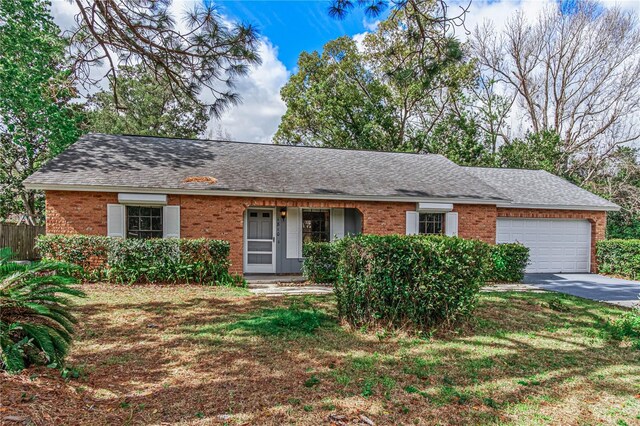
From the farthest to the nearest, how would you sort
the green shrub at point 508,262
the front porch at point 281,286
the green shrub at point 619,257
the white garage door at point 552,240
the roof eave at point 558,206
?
1. the white garage door at point 552,240
2. the roof eave at point 558,206
3. the green shrub at point 619,257
4. the green shrub at point 508,262
5. the front porch at point 281,286

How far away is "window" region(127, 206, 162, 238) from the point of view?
33.8 ft

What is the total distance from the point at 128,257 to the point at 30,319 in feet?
17.9

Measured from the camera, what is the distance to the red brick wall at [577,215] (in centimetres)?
1270

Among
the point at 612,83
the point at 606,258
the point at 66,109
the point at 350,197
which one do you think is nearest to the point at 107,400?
the point at 350,197

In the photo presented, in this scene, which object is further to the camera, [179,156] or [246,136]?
[246,136]

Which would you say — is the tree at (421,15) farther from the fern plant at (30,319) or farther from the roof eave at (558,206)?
the roof eave at (558,206)

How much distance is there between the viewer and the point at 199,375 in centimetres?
373

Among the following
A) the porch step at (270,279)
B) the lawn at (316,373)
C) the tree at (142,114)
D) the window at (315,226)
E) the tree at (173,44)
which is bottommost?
the porch step at (270,279)

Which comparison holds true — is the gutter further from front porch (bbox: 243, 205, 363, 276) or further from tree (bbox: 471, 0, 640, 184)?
tree (bbox: 471, 0, 640, 184)

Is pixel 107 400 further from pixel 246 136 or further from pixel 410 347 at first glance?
pixel 246 136

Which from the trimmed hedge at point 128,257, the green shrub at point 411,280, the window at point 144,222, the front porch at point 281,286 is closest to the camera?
the green shrub at point 411,280

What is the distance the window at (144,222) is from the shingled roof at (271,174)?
3.27ft

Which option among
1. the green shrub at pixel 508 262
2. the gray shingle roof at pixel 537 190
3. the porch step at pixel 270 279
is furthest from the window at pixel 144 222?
the gray shingle roof at pixel 537 190

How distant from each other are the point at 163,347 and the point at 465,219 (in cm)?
Result: 998
